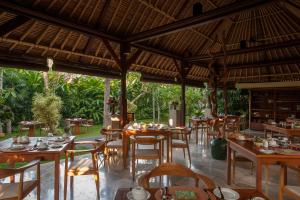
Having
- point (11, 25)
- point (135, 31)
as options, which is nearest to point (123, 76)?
point (135, 31)

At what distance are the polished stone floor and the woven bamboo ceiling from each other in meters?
2.65

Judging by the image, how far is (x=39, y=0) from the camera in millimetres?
4004

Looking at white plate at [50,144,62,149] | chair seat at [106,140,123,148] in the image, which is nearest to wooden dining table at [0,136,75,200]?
white plate at [50,144,62,149]

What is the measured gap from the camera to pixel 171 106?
9141 millimetres

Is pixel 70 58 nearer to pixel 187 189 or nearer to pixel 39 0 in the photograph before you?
pixel 39 0

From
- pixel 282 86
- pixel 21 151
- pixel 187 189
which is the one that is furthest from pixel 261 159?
pixel 282 86

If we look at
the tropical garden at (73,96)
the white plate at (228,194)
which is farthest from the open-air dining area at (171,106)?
the tropical garden at (73,96)

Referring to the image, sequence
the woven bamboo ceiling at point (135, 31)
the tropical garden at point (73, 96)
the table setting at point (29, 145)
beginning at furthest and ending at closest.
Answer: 1. the tropical garden at point (73, 96)
2. the woven bamboo ceiling at point (135, 31)
3. the table setting at point (29, 145)

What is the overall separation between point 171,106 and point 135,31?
4.09 metres

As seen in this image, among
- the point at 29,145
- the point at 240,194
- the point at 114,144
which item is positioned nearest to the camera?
the point at 240,194

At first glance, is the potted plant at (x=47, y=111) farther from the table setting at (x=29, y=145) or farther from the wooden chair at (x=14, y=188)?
the wooden chair at (x=14, y=188)

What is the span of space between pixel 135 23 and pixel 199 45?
339 cm

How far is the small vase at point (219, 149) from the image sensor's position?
17.6ft

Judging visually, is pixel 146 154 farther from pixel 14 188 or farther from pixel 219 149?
pixel 219 149
